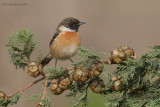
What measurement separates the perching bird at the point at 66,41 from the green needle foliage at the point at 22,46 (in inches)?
97.1

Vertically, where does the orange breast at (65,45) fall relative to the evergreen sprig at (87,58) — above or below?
below

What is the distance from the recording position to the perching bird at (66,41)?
564cm

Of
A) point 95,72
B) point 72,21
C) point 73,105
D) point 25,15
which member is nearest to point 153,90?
point 95,72

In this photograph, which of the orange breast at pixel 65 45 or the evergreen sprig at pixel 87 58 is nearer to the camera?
the evergreen sprig at pixel 87 58

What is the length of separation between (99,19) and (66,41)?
28.3 ft

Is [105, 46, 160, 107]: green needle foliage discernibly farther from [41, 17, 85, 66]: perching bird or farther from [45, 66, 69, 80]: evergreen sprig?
[41, 17, 85, 66]: perching bird

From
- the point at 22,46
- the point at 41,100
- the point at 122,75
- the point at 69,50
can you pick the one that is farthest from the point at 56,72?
the point at 69,50

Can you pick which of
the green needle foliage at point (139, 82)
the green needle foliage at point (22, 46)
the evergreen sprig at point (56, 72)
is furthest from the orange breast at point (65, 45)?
the green needle foliage at point (139, 82)

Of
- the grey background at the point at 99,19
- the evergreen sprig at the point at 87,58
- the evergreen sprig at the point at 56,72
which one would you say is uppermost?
the evergreen sprig at the point at 87,58

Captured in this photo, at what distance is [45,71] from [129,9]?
1255cm

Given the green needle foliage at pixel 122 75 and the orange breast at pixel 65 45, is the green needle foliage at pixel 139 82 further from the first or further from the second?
the orange breast at pixel 65 45

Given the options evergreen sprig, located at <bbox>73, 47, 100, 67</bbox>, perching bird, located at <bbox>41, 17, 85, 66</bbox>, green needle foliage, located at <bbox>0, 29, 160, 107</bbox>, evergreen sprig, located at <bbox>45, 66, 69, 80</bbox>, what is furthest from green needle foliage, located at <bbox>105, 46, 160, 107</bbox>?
perching bird, located at <bbox>41, 17, 85, 66</bbox>

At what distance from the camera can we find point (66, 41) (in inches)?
226

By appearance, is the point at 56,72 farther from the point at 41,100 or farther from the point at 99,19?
the point at 99,19
